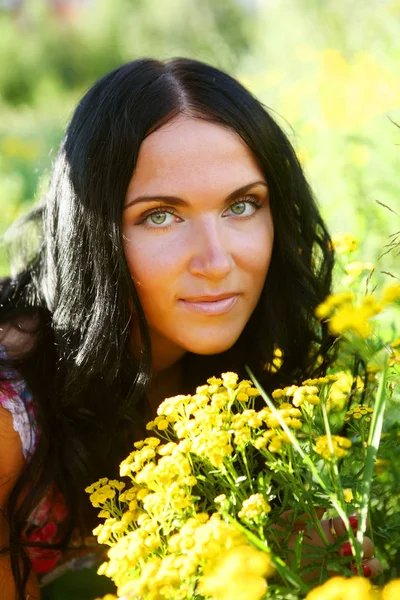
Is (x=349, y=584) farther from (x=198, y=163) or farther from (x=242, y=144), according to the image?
(x=242, y=144)

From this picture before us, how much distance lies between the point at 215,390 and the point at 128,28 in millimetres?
22454

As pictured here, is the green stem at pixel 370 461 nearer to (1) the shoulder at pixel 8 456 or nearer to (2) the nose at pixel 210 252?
(2) the nose at pixel 210 252

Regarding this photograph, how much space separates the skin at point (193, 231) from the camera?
168cm

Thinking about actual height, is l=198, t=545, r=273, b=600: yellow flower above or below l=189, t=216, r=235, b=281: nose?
below

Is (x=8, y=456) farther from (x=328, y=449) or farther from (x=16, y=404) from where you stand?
(x=328, y=449)

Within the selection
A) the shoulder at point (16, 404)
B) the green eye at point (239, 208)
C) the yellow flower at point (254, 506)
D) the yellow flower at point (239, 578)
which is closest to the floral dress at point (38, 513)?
the shoulder at point (16, 404)

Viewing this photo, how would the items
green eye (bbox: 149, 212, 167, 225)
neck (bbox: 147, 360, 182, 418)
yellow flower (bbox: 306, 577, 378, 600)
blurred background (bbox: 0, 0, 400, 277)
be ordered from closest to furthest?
yellow flower (bbox: 306, 577, 378, 600), green eye (bbox: 149, 212, 167, 225), neck (bbox: 147, 360, 182, 418), blurred background (bbox: 0, 0, 400, 277)

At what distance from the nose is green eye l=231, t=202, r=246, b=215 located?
11 centimetres

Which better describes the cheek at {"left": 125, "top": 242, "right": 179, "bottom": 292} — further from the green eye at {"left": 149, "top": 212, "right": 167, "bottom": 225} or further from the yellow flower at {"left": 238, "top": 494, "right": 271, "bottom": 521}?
the yellow flower at {"left": 238, "top": 494, "right": 271, "bottom": 521}

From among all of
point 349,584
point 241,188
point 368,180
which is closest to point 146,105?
point 241,188

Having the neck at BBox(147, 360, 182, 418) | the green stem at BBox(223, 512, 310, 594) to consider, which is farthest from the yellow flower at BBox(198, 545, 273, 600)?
the neck at BBox(147, 360, 182, 418)

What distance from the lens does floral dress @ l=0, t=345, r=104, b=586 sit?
191 centimetres

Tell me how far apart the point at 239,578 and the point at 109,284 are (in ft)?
3.18

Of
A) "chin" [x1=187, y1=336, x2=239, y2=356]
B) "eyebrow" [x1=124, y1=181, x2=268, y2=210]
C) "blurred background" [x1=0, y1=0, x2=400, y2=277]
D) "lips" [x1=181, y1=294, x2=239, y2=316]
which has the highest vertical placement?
"blurred background" [x1=0, y1=0, x2=400, y2=277]
